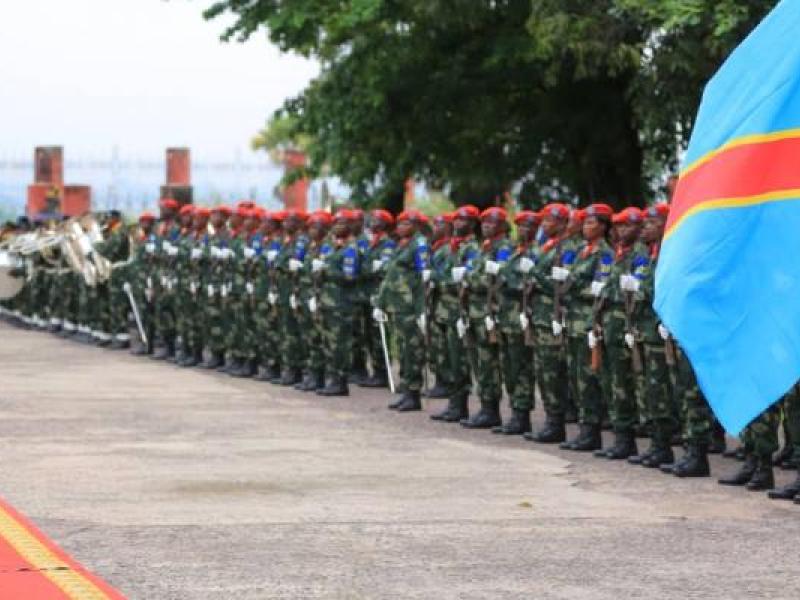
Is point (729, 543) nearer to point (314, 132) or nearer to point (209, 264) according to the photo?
point (209, 264)

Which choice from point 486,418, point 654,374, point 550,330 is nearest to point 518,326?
point 550,330

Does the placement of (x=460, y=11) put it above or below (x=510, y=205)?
above

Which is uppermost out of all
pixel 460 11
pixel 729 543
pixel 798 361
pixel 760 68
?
pixel 460 11

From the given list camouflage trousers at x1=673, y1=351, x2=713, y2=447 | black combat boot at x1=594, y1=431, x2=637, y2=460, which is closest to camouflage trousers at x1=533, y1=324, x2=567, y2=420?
black combat boot at x1=594, y1=431, x2=637, y2=460

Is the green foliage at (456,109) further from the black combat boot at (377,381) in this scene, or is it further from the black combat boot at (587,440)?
the black combat boot at (587,440)

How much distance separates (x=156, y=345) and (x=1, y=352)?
79.0 inches

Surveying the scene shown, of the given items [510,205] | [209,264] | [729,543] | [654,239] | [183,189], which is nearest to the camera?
[729,543]

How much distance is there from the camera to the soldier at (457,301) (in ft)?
60.2

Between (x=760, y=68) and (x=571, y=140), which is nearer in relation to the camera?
(x=760, y=68)

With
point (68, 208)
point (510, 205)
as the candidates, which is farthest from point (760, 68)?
point (68, 208)

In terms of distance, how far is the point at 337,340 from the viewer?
21.3 m

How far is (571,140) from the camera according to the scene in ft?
95.0

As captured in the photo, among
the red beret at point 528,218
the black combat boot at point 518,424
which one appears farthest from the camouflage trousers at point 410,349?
the red beret at point 528,218

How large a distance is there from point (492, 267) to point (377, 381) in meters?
4.88
